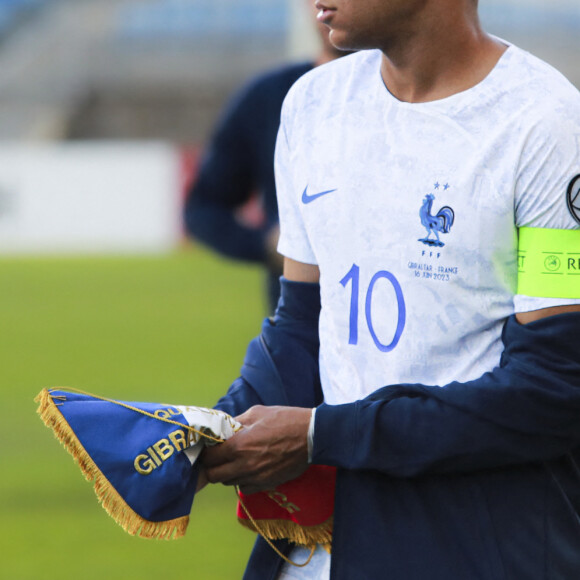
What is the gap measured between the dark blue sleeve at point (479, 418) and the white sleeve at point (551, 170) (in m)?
0.08

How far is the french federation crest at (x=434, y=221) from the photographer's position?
1.95 meters

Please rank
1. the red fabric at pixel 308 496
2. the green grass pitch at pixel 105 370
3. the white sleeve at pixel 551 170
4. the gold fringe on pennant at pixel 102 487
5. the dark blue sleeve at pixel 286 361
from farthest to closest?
the green grass pitch at pixel 105 370, the dark blue sleeve at pixel 286 361, the red fabric at pixel 308 496, the gold fringe on pennant at pixel 102 487, the white sleeve at pixel 551 170

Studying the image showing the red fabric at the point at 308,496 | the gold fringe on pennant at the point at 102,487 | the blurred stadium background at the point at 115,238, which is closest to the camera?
the gold fringe on pennant at the point at 102,487

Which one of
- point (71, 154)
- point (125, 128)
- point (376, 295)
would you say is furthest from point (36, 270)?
point (376, 295)

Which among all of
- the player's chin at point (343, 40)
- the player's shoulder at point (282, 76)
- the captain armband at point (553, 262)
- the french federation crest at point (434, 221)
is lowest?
the captain armband at point (553, 262)

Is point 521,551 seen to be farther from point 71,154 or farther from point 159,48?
point 159,48

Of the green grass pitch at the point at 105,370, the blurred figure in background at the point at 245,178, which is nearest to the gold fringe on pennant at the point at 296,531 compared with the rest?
the blurred figure in background at the point at 245,178

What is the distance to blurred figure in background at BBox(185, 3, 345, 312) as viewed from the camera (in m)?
4.07

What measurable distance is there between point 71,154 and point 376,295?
19493mm

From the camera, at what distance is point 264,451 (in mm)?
2006

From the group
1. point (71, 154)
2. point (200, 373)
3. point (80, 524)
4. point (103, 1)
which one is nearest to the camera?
point (80, 524)

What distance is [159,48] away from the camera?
1049 inches

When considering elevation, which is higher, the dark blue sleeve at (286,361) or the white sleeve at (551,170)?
the white sleeve at (551,170)

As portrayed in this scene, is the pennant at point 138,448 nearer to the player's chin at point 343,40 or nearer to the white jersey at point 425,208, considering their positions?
the white jersey at point 425,208
